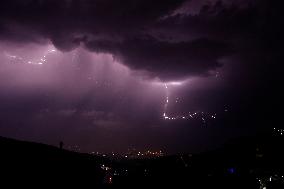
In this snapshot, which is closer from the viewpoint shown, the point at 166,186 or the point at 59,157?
the point at 59,157

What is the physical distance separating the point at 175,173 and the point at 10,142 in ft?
61.2

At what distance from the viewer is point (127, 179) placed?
33.1 m

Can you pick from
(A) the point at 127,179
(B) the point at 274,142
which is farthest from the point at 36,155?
(B) the point at 274,142

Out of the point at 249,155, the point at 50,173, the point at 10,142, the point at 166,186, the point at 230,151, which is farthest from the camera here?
the point at 230,151

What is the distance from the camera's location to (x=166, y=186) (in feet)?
88.4

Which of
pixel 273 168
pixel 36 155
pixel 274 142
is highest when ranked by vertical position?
pixel 274 142

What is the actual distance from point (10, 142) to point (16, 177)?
4.36ft

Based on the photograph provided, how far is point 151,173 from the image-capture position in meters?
31.9

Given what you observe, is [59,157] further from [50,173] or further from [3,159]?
[3,159]

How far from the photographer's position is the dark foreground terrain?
1259 centimetres

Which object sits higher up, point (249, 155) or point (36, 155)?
point (249, 155)

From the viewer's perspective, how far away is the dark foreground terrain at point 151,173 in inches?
496

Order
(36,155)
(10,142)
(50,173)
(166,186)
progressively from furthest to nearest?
(166,186)
(50,173)
(36,155)
(10,142)

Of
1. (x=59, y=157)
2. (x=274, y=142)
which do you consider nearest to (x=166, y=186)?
(x=59, y=157)
